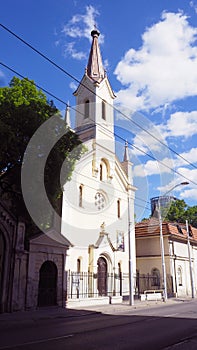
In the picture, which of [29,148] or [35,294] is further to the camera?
[35,294]

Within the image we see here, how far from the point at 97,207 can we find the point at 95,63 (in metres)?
18.1

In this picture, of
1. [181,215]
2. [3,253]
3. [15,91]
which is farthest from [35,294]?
[181,215]

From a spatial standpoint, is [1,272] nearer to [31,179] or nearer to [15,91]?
[31,179]

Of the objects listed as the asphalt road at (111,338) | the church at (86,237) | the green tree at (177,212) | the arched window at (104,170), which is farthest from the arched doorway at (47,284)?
the green tree at (177,212)

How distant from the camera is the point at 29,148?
16312 millimetres

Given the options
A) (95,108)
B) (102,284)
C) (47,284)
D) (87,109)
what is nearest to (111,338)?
(47,284)

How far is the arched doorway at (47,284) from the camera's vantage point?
62.1ft

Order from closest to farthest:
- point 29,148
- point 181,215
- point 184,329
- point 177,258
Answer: point 184,329 → point 29,148 → point 177,258 → point 181,215

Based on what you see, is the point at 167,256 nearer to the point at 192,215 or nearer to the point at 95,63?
the point at 95,63

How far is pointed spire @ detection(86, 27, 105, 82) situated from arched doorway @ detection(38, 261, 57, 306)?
73.6 ft

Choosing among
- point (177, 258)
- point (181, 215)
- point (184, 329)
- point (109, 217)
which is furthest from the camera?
point (181, 215)

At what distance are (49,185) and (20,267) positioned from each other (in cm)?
486

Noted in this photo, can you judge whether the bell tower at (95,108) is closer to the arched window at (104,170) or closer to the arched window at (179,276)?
the arched window at (104,170)

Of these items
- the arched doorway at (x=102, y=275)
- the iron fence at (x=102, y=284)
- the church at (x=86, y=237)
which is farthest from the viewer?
the arched doorway at (x=102, y=275)
